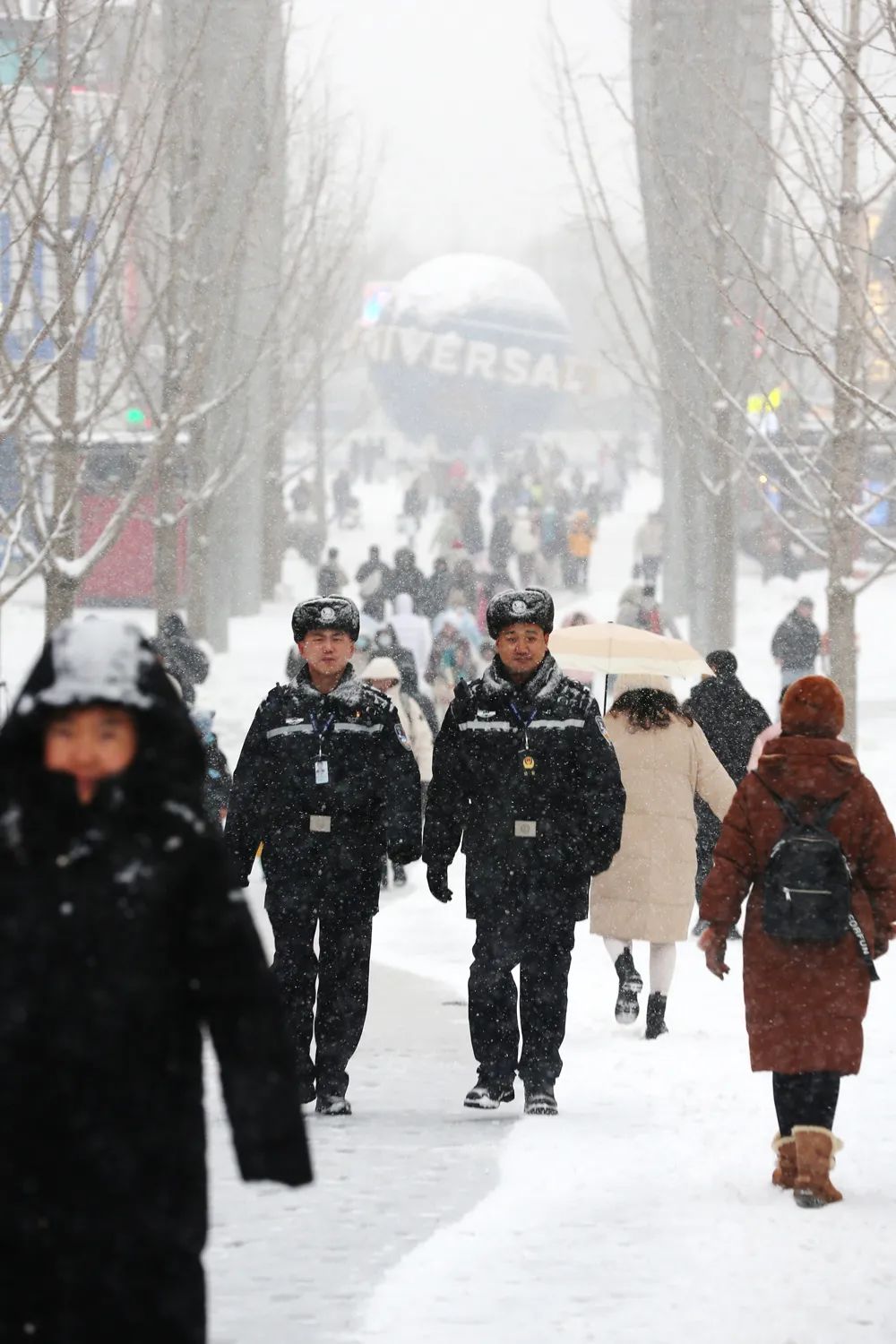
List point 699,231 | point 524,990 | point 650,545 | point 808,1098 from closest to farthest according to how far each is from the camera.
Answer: point 808,1098 → point 524,990 → point 699,231 → point 650,545

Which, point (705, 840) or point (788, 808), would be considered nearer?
point (788, 808)

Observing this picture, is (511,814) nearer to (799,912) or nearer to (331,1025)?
(331,1025)

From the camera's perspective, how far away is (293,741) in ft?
24.0

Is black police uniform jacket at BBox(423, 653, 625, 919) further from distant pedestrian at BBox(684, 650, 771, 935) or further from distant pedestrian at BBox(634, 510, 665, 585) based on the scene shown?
distant pedestrian at BBox(634, 510, 665, 585)

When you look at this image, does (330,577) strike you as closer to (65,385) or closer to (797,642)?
(797,642)

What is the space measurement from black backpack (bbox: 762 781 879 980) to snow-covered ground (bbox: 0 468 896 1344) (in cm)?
74

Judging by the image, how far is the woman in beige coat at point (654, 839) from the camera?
9.09m

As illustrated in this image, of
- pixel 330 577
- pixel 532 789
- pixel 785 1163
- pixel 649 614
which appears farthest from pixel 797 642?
pixel 785 1163

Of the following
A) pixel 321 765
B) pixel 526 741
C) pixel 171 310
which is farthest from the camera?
pixel 171 310

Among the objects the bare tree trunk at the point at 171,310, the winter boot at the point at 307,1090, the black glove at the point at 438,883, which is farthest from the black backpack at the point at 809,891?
the bare tree trunk at the point at 171,310

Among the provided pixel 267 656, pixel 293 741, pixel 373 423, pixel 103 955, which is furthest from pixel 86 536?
pixel 373 423

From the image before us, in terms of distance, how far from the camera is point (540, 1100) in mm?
7461

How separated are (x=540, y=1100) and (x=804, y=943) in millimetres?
1633

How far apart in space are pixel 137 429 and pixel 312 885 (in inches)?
845
